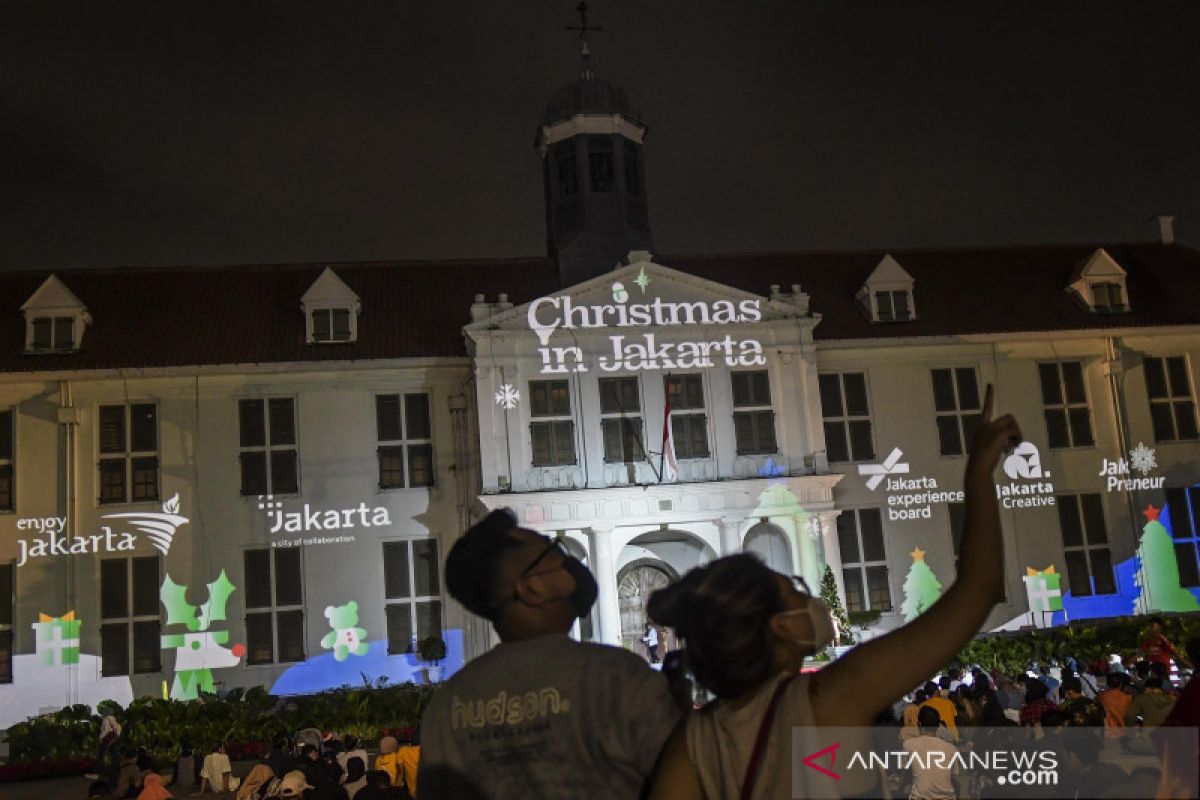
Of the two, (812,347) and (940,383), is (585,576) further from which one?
(940,383)

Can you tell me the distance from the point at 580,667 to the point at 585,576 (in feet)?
1.21

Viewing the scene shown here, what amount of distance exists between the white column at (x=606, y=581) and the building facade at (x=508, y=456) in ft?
0.26

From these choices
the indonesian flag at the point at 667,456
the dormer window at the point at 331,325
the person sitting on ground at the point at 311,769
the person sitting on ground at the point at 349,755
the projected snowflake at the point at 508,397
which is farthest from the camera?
the dormer window at the point at 331,325

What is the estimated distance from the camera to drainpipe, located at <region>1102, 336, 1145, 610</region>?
94.0 ft

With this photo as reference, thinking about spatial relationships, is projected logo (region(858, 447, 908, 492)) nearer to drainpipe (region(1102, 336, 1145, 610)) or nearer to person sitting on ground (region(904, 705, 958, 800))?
drainpipe (region(1102, 336, 1145, 610))

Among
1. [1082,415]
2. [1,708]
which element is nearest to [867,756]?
[1,708]

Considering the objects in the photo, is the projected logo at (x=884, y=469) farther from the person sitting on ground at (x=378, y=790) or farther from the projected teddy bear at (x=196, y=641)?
the person sitting on ground at (x=378, y=790)

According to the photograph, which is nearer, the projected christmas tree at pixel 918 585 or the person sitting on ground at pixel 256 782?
the person sitting on ground at pixel 256 782

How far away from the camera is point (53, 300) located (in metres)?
27.1

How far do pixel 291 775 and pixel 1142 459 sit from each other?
2507cm

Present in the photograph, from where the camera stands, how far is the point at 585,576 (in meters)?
3.28

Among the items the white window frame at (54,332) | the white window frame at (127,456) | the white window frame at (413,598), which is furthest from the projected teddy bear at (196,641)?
the white window frame at (54,332)

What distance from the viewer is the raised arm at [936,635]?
2.41 meters

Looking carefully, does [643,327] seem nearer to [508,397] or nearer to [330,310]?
[508,397]
